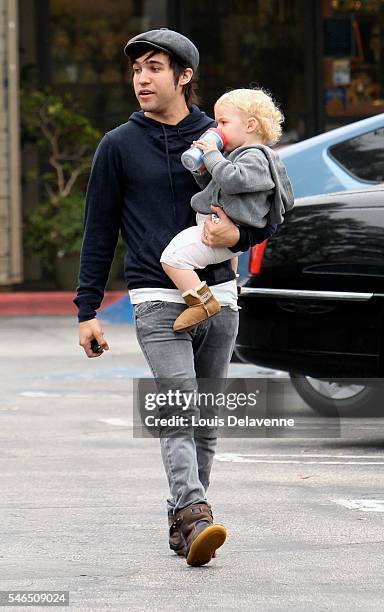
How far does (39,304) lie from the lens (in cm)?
1789

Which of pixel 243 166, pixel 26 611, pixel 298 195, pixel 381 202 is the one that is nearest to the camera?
pixel 26 611

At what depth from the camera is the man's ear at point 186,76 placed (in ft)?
19.3

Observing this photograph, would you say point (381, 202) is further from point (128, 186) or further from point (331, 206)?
point (128, 186)

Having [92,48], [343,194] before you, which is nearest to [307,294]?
[343,194]

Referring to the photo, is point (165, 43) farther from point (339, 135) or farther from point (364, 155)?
point (339, 135)

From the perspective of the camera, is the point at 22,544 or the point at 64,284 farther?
the point at 64,284

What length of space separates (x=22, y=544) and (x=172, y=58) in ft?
6.11

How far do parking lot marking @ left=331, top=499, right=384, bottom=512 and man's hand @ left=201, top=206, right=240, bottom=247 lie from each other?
166cm

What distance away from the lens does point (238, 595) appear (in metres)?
5.35

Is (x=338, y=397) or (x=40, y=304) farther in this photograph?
(x=40, y=304)

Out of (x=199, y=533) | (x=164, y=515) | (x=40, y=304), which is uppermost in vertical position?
(x=40, y=304)

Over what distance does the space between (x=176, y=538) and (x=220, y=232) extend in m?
1.09

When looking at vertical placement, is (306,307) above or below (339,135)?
below

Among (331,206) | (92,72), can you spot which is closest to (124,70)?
(92,72)
